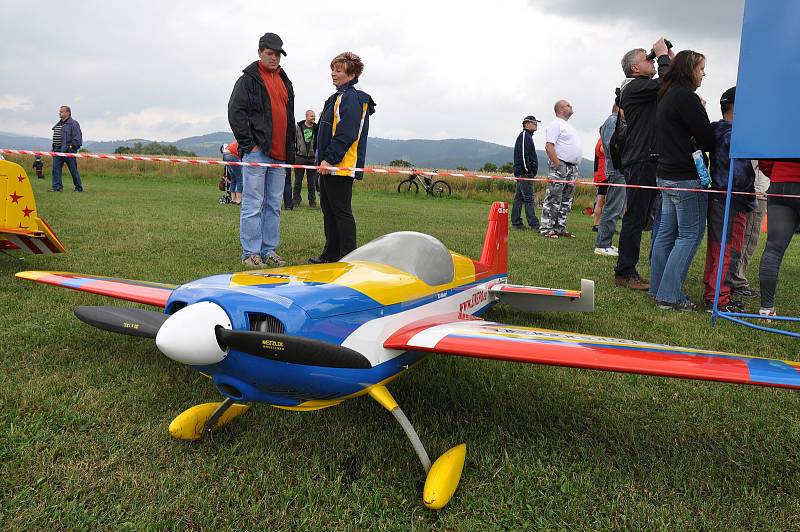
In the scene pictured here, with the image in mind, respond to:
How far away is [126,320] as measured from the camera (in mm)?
2867

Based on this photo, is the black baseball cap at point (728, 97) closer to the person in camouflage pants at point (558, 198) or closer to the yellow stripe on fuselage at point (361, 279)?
the yellow stripe on fuselage at point (361, 279)

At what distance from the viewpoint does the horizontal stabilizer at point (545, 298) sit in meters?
4.54

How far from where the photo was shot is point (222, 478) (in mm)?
2342

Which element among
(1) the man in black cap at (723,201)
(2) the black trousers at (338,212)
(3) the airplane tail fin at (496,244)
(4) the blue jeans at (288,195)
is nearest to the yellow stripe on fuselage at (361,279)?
(3) the airplane tail fin at (496,244)

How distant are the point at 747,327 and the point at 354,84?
4.60 meters

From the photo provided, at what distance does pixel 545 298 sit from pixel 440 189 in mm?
17689

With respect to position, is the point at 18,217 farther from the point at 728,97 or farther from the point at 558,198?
the point at 558,198

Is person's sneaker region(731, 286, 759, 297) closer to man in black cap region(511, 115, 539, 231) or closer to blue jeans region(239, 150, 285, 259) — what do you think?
man in black cap region(511, 115, 539, 231)

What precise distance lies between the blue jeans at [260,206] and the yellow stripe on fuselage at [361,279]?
3.32 meters

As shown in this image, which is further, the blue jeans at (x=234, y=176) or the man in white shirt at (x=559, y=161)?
the blue jeans at (x=234, y=176)

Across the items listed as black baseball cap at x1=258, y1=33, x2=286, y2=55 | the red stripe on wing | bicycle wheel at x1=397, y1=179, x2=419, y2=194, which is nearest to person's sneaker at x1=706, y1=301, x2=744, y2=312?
the red stripe on wing

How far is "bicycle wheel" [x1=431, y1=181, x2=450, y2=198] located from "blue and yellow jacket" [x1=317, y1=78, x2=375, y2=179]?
1594 centimetres

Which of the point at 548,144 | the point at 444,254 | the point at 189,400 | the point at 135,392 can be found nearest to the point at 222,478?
the point at 189,400

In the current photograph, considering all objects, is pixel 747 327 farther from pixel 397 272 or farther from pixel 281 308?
pixel 281 308
